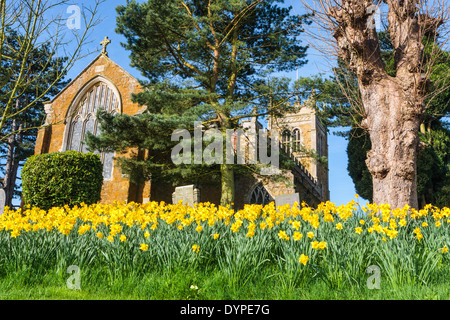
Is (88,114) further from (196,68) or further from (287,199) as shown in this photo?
(287,199)

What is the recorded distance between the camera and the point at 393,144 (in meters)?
6.50

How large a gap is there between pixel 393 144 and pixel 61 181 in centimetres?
1057

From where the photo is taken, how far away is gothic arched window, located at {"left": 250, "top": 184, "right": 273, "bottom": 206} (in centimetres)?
1791

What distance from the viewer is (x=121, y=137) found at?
490 inches

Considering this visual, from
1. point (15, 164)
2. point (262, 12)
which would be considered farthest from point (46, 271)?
point (15, 164)

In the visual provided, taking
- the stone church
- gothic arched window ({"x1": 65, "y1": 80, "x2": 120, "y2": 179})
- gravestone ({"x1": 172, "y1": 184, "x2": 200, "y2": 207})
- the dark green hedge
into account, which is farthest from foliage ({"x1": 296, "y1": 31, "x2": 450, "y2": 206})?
gothic arched window ({"x1": 65, "y1": 80, "x2": 120, "y2": 179})

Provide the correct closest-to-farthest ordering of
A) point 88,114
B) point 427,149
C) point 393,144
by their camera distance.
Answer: point 393,144 → point 427,149 → point 88,114

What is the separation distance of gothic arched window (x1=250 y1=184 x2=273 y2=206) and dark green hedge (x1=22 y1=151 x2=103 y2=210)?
24.2 feet

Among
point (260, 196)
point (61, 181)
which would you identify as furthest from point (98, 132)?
point (260, 196)

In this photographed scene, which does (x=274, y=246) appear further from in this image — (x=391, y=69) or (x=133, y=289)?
(x=391, y=69)

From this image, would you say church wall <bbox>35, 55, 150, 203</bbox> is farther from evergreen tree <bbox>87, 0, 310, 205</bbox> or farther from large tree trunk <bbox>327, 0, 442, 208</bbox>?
large tree trunk <bbox>327, 0, 442, 208</bbox>

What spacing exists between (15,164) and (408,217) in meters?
25.9

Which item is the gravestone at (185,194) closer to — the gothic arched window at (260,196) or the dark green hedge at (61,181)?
the dark green hedge at (61,181)

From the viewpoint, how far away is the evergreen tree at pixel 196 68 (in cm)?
1204
